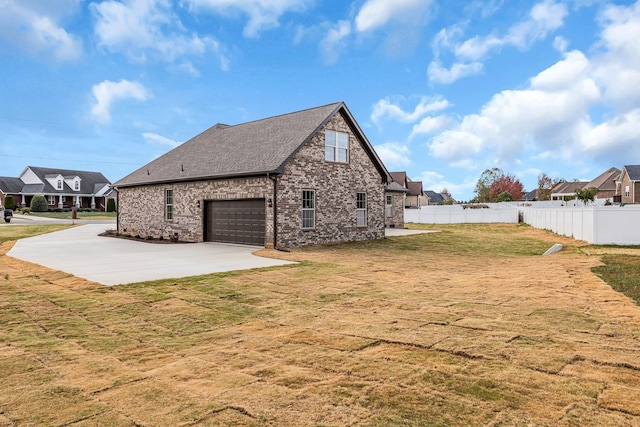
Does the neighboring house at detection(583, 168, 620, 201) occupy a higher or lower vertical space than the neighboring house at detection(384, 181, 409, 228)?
higher

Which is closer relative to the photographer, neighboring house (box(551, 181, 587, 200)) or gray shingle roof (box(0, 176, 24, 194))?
gray shingle roof (box(0, 176, 24, 194))

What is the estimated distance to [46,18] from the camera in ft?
70.4

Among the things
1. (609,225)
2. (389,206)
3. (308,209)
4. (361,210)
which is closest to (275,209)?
(308,209)

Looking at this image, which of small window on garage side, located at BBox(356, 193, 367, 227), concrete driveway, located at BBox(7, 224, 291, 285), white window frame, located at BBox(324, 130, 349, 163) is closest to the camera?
concrete driveway, located at BBox(7, 224, 291, 285)

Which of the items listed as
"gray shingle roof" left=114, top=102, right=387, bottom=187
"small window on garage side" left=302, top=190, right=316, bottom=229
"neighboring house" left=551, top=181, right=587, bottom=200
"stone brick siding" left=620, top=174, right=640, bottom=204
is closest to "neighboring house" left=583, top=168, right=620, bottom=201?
"neighboring house" left=551, top=181, right=587, bottom=200

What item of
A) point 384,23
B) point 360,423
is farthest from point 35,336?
point 384,23

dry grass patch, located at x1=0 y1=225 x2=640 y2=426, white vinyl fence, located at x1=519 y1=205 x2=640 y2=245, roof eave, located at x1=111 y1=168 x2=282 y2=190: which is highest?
roof eave, located at x1=111 y1=168 x2=282 y2=190

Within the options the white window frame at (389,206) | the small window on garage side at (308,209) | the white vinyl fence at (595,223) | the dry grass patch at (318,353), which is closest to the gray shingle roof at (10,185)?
the white window frame at (389,206)

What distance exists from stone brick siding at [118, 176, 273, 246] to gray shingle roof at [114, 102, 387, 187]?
487 mm

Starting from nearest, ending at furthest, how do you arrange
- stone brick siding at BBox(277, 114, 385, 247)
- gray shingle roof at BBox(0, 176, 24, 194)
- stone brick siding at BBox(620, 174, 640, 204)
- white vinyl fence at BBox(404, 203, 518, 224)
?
stone brick siding at BBox(277, 114, 385, 247)
white vinyl fence at BBox(404, 203, 518, 224)
stone brick siding at BBox(620, 174, 640, 204)
gray shingle roof at BBox(0, 176, 24, 194)

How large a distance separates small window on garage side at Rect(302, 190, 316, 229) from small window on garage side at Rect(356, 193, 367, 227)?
3.40 m

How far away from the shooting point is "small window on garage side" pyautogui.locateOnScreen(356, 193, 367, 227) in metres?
21.4

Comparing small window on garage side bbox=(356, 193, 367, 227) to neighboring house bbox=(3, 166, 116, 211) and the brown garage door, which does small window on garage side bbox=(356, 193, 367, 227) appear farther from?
neighboring house bbox=(3, 166, 116, 211)

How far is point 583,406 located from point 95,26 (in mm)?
25405
